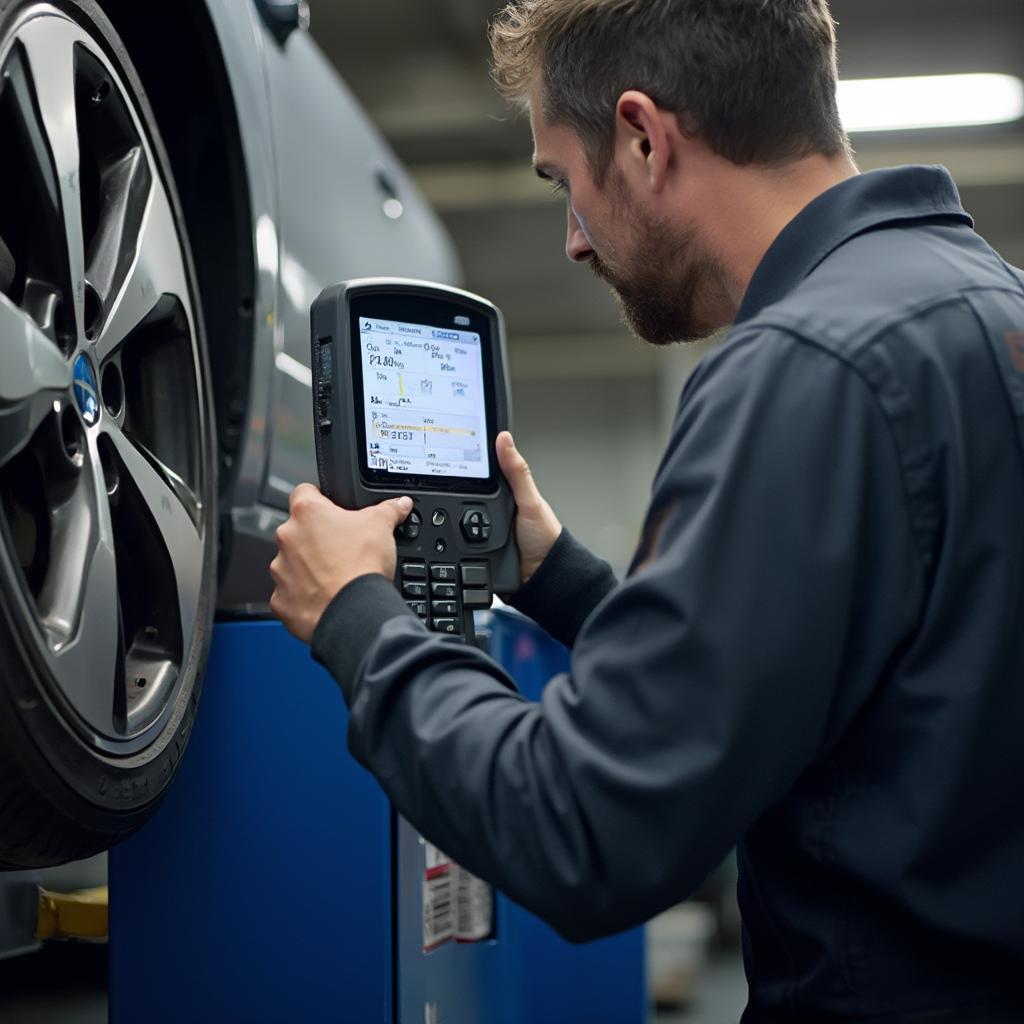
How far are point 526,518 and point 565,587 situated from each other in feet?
0.28

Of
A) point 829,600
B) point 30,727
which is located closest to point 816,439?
point 829,600

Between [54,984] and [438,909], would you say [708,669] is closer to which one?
[438,909]

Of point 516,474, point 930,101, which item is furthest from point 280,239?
point 930,101

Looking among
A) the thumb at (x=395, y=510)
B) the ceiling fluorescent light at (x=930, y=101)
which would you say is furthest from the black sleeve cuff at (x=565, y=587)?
the ceiling fluorescent light at (x=930, y=101)

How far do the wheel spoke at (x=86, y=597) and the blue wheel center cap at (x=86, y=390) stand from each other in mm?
22

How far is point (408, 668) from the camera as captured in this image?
91 centimetres

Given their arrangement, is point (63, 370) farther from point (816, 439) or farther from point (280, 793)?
point (816, 439)

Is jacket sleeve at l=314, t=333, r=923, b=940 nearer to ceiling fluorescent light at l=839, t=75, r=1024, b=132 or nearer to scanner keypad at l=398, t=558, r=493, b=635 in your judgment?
scanner keypad at l=398, t=558, r=493, b=635

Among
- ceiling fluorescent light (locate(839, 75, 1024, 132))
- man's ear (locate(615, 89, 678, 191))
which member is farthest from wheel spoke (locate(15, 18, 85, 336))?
ceiling fluorescent light (locate(839, 75, 1024, 132))

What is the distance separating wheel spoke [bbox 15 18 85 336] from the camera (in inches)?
43.9

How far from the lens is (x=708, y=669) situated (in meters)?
0.79

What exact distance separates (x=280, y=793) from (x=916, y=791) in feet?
2.50

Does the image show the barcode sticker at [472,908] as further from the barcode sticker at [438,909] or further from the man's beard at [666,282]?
the man's beard at [666,282]

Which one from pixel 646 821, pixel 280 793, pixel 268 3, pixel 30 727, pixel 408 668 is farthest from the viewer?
pixel 268 3
